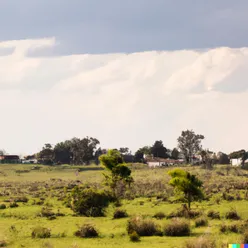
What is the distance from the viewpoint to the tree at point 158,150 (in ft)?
628

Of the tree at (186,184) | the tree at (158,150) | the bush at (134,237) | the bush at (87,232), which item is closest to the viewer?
the bush at (134,237)

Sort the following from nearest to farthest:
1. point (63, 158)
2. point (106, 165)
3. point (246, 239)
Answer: point (246, 239) → point (106, 165) → point (63, 158)

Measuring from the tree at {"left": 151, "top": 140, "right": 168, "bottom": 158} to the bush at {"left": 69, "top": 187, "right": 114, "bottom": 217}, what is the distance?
507ft

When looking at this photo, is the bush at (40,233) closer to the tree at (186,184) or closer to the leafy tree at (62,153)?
the tree at (186,184)

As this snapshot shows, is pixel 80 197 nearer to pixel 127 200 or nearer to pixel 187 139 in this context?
pixel 127 200

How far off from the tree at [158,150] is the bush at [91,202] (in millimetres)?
154516

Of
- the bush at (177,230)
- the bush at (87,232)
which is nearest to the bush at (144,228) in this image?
the bush at (177,230)

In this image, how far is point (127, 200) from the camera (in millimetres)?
49125

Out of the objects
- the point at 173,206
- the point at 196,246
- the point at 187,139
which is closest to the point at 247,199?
the point at 173,206

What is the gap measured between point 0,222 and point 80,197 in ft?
23.6

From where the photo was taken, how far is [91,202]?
121ft

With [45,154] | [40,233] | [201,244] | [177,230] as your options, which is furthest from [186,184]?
[45,154]

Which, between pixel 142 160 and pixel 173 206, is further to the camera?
pixel 142 160

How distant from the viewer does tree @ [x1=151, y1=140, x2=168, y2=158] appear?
19138cm
